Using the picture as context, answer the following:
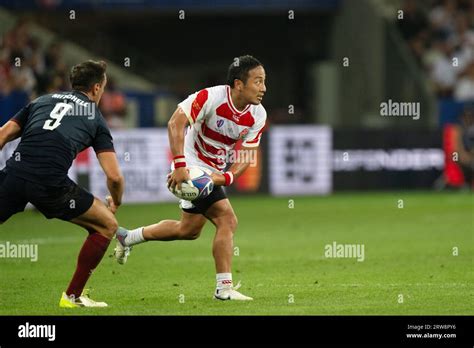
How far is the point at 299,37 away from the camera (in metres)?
35.0

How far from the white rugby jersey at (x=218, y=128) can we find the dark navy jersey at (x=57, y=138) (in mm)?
1197

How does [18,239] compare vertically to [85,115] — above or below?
below

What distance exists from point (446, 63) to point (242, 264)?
59.3 feet

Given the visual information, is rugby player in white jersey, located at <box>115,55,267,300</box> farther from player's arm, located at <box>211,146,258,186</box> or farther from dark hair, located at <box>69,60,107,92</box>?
dark hair, located at <box>69,60,107,92</box>

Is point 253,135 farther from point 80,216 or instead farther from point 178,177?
point 80,216

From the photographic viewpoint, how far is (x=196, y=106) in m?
11.0

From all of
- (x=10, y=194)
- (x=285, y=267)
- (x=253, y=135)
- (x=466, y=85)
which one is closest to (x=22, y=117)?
(x=10, y=194)

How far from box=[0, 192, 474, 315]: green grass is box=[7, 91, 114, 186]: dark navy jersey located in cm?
125

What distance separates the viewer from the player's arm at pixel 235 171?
1109cm

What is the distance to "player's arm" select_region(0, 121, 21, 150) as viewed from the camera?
10234 millimetres

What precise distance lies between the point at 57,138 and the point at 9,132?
458 millimetres

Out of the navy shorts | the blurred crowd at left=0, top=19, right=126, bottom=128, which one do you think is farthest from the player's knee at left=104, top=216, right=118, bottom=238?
the blurred crowd at left=0, top=19, right=126, bottom=128

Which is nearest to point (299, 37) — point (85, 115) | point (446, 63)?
point (446, 63)
